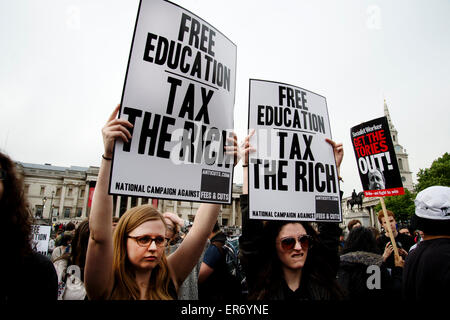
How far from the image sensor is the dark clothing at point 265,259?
209cm

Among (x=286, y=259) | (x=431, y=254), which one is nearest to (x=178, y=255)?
(x=286, y=259)

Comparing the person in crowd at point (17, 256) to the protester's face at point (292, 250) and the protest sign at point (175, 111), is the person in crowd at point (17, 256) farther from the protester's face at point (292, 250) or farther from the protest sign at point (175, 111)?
the protester's face at point (292, 250)

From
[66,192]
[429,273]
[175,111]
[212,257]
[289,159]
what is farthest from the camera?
[66,192]

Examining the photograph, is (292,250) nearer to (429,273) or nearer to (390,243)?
(429,273)

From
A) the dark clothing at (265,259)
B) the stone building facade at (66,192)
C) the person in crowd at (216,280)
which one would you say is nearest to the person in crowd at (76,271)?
the person in crowd at (216,280)

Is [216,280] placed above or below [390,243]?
below

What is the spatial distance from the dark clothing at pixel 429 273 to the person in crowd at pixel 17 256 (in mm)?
2437

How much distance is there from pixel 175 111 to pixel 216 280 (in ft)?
7.02

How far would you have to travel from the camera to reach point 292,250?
216 cm

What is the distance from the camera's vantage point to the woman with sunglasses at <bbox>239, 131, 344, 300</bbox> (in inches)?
82.8

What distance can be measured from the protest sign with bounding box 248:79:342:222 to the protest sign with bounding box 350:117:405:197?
4.89 feet

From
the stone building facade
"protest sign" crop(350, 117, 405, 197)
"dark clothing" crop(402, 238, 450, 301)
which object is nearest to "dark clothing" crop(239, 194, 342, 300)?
"dark clothing" crop(402, 238, 450, 301)

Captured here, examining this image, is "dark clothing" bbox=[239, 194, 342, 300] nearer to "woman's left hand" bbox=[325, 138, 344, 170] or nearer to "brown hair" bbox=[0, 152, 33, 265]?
"woman's left hand" bbox=[325, 138, 344, 170]

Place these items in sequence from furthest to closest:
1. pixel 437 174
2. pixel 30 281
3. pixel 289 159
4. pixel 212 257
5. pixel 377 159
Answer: pixel 437 174
pixel 377 159
pixel 212 257
pixel 289 159
pixel 30 281
